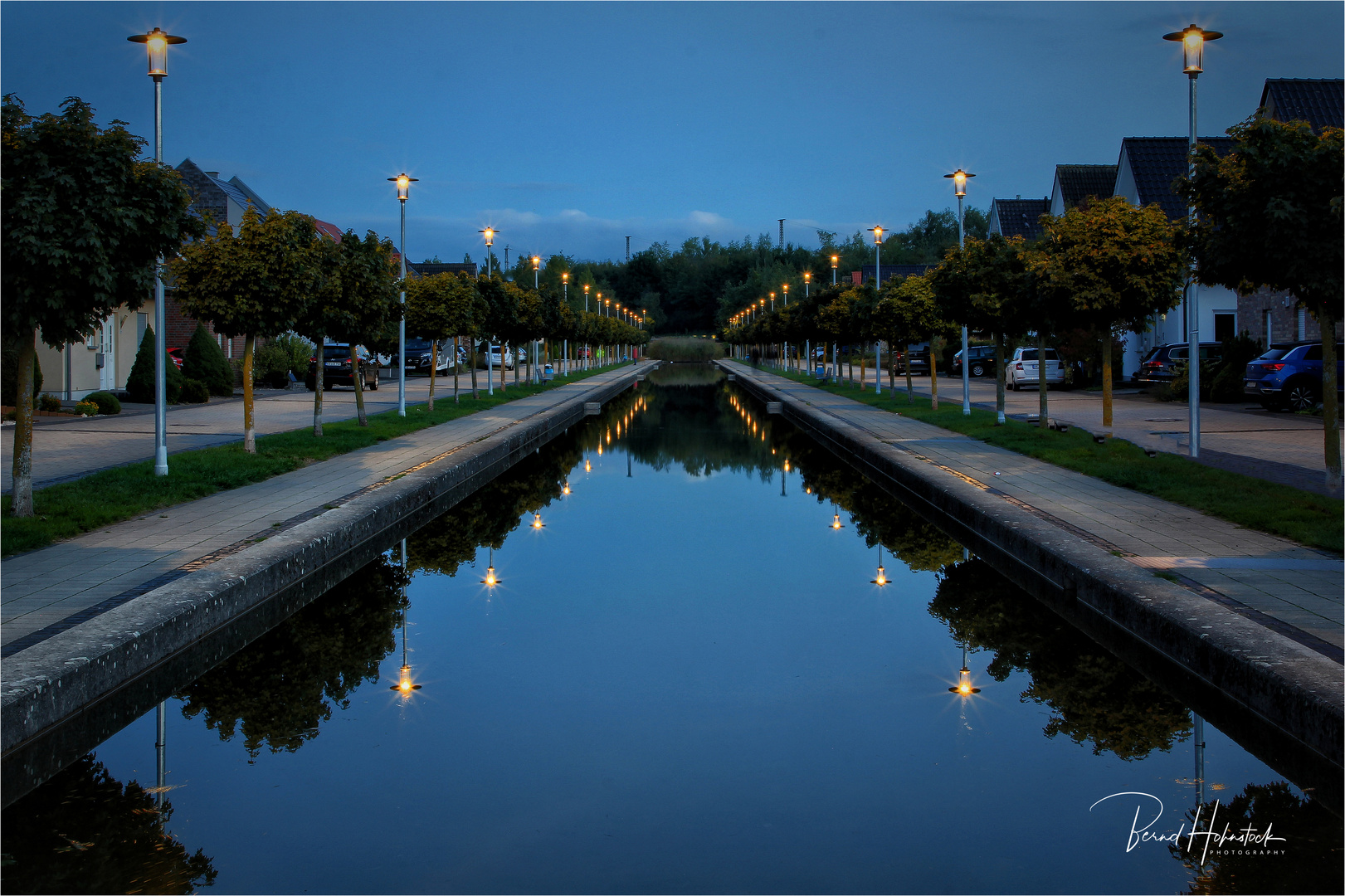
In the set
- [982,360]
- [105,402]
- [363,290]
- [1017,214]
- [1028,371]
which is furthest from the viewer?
[1017,214]

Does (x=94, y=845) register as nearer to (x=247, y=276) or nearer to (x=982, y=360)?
(x=247, y=276)

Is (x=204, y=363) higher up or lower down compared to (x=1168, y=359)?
higher up

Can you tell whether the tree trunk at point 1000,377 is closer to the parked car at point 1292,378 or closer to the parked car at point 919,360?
the parked car at point 1292,378

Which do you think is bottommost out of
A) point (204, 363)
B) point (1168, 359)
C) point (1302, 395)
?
point (1302, 395)

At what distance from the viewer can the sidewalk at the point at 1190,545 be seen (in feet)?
23.0

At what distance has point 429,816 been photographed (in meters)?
4.77

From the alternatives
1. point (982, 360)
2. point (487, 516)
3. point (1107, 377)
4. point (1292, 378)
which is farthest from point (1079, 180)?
point (487, 516)

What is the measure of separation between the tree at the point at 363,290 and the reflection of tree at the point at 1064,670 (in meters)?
12.0

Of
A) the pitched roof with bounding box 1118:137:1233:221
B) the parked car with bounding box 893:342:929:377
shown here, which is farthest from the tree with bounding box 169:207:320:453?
the parked car with bounding box 893:342:929:377

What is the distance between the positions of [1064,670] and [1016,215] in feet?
176

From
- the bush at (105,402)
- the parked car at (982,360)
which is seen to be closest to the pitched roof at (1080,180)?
the parked car at (982,360)

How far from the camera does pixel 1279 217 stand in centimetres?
984

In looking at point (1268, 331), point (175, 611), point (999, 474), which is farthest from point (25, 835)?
point (1268, 331)

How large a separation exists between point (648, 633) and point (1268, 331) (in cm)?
3166
